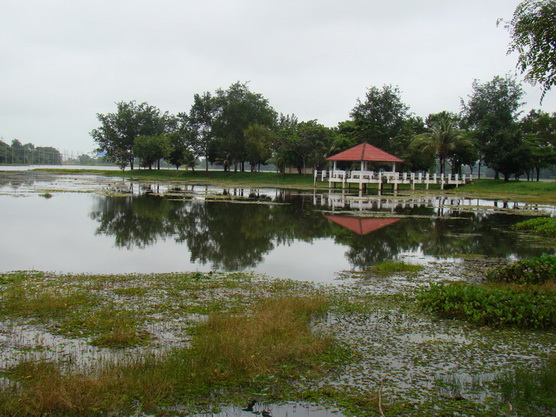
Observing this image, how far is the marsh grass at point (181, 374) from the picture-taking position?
4.53 meters

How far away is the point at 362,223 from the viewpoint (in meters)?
21.8

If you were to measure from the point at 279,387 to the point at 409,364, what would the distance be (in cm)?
177

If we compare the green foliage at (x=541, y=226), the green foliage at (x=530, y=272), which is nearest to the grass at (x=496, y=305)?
the green foliage at (x=530, y=272)

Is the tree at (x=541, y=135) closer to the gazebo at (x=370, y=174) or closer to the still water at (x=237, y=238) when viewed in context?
the gazebo at (x=370, y=174)

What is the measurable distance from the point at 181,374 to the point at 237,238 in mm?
11737

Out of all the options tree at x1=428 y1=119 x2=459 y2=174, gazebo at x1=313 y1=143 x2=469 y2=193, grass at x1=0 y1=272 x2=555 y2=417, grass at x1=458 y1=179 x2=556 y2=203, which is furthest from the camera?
tree at x1=428 y1=119 x2=459 y2=174

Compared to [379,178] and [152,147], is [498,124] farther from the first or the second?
[152,147]

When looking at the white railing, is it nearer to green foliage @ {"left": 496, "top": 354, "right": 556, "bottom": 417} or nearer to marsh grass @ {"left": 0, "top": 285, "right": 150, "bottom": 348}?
marsh grass @ {"left": 0, "top": 285, "right": 150, "bottom": 348}

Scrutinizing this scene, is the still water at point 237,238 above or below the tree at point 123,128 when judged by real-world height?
below

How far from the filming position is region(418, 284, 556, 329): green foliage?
24.4ft

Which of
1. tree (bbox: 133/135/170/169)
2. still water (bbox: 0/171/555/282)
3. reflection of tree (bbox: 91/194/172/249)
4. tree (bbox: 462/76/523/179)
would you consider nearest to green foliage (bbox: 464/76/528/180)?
tree (bbox: 462/76/523/179)

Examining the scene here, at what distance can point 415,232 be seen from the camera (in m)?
19.4

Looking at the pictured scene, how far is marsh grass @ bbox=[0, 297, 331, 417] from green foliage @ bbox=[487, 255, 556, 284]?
561 cm

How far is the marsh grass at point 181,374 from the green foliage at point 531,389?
2068 mm
